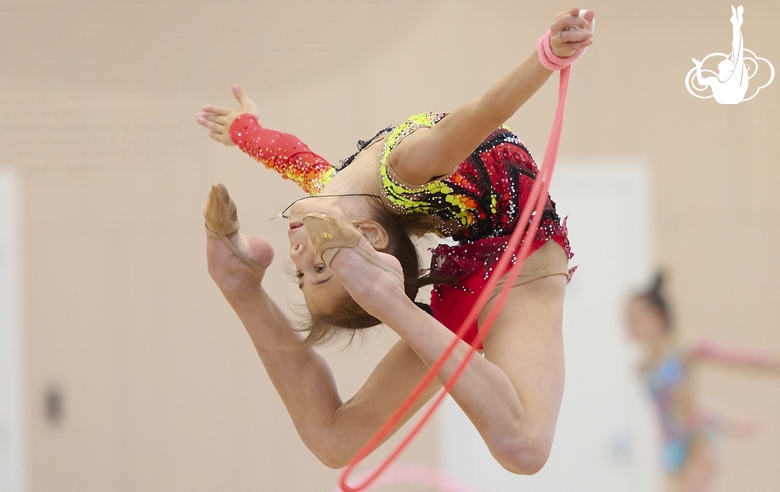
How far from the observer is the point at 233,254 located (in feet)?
5.61

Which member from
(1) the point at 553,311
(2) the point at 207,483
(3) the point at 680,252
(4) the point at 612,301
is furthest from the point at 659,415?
(1) the point at 553,311

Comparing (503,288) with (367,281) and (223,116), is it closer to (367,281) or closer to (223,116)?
(367,281)

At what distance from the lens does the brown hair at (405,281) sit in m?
1.56

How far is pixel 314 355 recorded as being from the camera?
5.86ft

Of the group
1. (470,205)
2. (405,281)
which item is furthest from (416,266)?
(470,205)

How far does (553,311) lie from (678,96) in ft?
8.86

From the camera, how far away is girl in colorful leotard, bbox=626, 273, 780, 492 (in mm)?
3557

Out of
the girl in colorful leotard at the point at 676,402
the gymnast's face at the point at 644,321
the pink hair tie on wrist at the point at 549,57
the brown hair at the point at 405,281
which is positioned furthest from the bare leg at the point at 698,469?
the pink hair tie on wrist at the point at 549,57

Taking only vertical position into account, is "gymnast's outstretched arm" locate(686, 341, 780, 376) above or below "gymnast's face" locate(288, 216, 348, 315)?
below

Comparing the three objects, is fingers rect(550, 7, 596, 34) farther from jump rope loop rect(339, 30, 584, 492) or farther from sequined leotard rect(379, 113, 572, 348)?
sequined leotard rect(379, 113, 572, 348)

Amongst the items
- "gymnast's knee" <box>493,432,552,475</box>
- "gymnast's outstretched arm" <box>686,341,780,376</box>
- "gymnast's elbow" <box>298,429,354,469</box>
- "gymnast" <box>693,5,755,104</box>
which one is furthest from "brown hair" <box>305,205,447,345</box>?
"gymnast's outstretched arm" <box>686,341,780,376</box>

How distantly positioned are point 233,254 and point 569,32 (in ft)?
2.60

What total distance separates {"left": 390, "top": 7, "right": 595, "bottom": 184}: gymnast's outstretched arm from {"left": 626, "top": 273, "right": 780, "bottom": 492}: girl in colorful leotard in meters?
2.41

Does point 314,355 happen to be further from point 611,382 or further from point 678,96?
point 678,96
